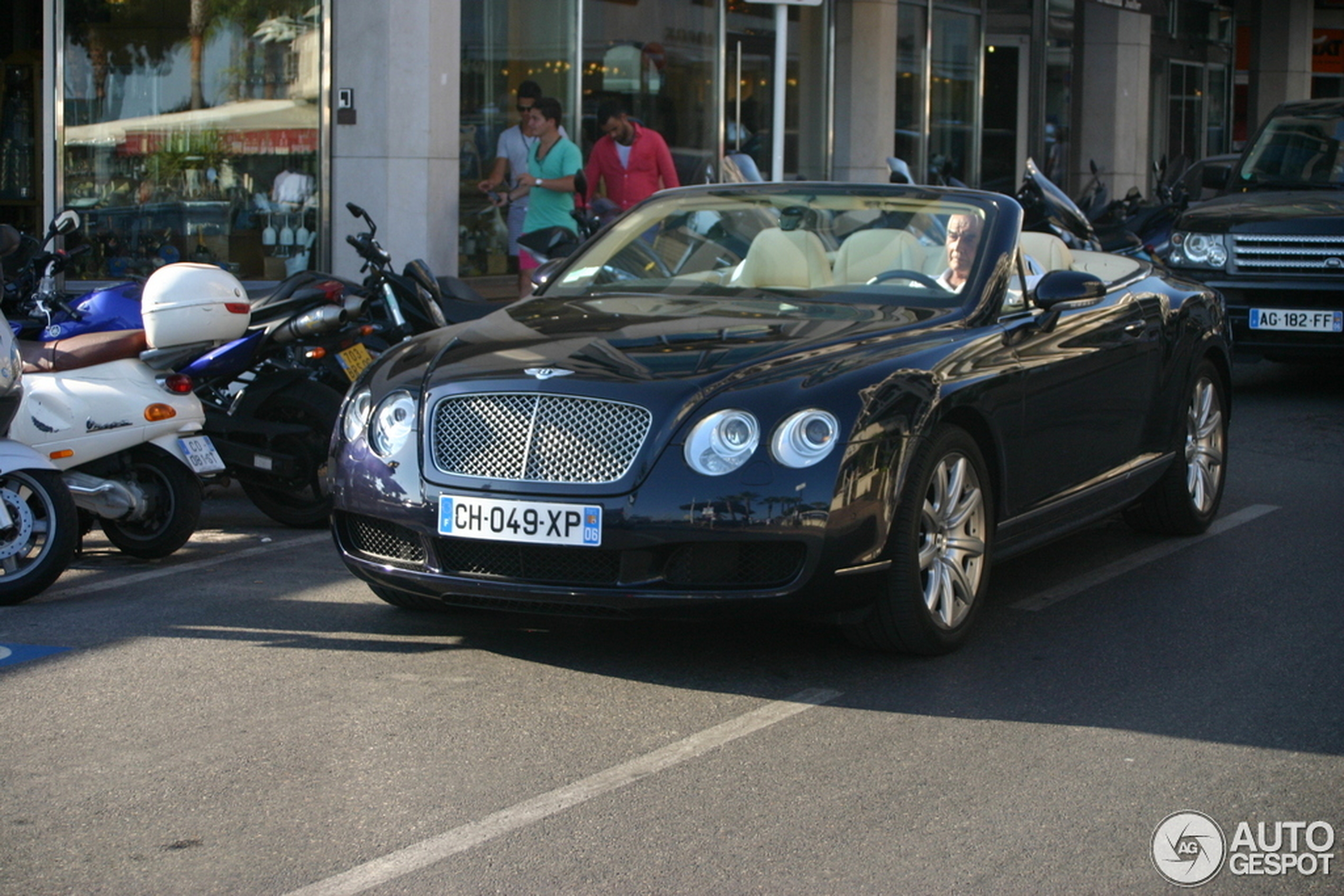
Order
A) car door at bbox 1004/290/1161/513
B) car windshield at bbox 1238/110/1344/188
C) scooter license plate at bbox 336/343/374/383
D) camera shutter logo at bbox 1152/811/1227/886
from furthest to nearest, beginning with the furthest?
car windshield at bbox 1238/110/1344/188, scooter license plate at bbox 336/343/374/383, car door at bbox 1004/290/1161/513, camera shutter logo at bbox 1152/811/1227/886

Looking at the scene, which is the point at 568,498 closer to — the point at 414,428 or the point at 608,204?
the point at 414,428

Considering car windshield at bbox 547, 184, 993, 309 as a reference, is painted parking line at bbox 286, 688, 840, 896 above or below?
below

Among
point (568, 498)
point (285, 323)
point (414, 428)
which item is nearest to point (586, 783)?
point (568, 498)

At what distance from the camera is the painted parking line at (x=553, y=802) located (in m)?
3.80

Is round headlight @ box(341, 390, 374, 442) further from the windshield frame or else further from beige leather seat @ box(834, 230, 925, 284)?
beige leather seat @ box(834, 230, 925, 284)

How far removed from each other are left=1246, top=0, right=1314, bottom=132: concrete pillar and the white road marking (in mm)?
30984

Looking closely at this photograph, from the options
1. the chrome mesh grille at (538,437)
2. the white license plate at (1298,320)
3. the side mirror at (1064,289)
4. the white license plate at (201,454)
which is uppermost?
the side mirror at (1064,289)

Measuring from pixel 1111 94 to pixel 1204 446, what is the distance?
826 inches

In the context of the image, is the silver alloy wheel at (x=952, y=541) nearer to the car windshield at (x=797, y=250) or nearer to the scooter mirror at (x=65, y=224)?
the car windshield at (x=797, y=250)

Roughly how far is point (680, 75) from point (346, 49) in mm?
5481

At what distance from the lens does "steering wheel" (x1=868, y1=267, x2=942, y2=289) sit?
640cm

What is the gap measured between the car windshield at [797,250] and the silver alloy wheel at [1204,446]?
1774 mm

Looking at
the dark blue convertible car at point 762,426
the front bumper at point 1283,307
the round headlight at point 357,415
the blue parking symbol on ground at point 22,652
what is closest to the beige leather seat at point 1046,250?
the dark blue convertible car at point 762,426

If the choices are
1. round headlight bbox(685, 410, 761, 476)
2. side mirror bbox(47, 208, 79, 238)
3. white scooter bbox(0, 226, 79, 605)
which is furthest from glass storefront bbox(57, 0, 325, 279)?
round headlight bbox(685, 410, 761, 476)
